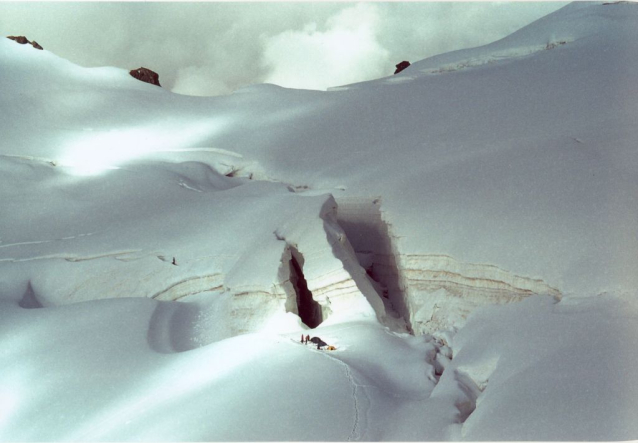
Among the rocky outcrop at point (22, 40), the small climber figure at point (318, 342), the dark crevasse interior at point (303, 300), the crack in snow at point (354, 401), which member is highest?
the rocky outcrop at point (22, 40)

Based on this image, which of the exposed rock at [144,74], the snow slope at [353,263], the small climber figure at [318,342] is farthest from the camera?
the exposed rock at [144,74]

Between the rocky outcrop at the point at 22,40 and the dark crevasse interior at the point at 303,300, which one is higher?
the rocky outcrop at the point at 22,40

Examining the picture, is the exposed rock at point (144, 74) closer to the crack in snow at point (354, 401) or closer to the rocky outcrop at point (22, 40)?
the rocky outcrop at point (22, 40)

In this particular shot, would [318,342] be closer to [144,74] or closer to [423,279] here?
[423,279]

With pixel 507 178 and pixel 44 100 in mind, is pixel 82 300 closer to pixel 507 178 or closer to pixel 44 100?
pixel 507 178

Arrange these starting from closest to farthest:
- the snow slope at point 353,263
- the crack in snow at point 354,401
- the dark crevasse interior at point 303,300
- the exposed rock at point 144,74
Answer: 1. the crack in snow at point 354,401
2. the snow slope at point 353,263
3. the dark crevasse interior at point 303,300
4. the exposed rock at point 144,74

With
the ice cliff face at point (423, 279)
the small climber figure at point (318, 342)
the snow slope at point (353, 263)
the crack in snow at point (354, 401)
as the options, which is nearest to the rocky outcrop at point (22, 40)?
the snow slope at point (353, 263)

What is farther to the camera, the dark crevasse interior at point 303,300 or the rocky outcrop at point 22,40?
the rocky outcrop at point 22,40

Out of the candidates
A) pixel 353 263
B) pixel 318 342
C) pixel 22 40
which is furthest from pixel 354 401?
pixel 22 40

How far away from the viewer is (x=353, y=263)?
7871 millimetres

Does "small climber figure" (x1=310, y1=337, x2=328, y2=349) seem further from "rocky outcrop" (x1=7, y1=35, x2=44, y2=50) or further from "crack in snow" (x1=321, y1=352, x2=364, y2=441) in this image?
"rocky outcrop" (x1=7, y1=35, x2=44, y2=50)

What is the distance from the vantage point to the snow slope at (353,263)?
5.18 metres

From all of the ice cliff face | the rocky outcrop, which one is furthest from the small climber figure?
the rocky outcrop

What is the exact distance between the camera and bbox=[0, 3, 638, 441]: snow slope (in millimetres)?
5180
